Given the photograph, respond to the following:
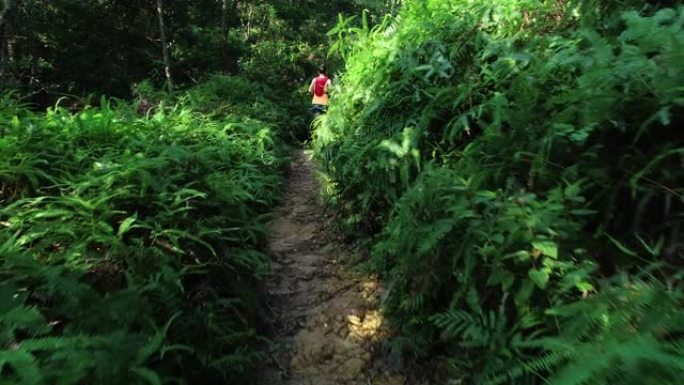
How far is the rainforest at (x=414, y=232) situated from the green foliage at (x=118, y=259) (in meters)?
0.02

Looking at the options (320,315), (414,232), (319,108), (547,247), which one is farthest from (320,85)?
(547,247)

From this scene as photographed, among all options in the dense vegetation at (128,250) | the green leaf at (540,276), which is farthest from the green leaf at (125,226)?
the green leaf at (540,276)

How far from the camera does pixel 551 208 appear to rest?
266 centimetres

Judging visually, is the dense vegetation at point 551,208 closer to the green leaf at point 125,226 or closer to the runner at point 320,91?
the green leaf at point 125,226

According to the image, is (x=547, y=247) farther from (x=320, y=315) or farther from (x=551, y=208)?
(x=320, y=315)

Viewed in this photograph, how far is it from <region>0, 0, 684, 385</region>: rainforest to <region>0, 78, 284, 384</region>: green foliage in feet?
0.05

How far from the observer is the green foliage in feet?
7.73

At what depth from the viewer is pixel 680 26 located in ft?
9.35

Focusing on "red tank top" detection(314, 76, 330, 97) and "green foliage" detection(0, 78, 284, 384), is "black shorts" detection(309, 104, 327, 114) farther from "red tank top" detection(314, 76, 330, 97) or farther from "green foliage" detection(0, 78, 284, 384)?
"green foliage" detection(0, 78, 284, 384)

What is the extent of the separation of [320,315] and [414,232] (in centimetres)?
137

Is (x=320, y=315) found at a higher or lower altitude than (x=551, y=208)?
lower

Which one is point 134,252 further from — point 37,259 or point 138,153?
point 138,153

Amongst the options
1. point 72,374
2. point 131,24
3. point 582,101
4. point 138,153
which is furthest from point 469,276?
point 131,24

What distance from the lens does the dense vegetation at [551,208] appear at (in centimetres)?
213
